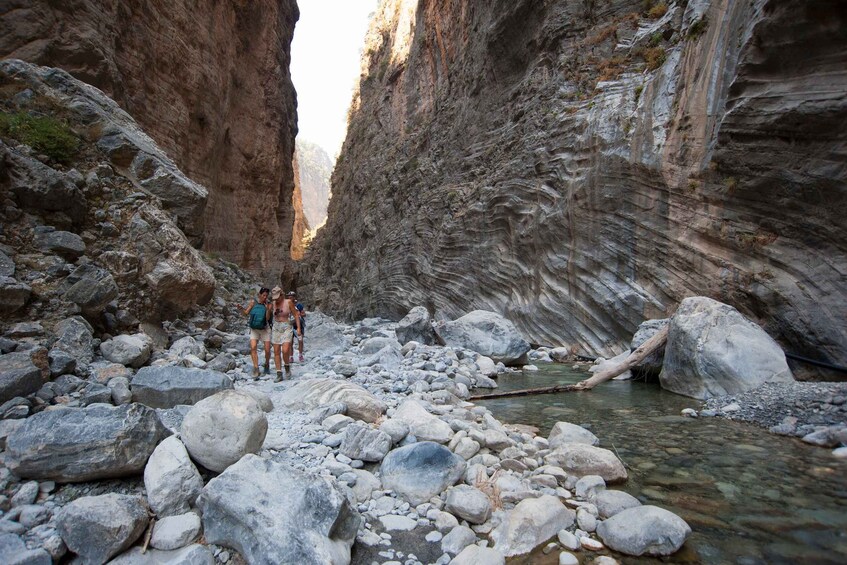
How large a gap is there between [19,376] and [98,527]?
7.37 ft

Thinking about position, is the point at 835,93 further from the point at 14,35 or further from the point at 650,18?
the point at 14,35

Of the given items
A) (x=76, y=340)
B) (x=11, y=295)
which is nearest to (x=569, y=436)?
(x=76, y=340)

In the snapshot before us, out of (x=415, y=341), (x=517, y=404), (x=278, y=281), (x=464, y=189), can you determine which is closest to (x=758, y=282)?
(x=517, y=404)

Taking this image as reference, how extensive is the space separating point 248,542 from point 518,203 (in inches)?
496

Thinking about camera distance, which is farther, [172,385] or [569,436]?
[172,385]

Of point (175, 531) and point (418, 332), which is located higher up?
point (175, 531)

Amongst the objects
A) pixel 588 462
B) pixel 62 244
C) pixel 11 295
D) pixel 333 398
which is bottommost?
pixel 333 398

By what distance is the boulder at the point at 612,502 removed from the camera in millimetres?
2939

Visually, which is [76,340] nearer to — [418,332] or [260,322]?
[260,322]

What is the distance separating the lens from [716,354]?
5867mm

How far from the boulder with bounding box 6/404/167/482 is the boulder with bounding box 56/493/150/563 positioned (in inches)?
11.6

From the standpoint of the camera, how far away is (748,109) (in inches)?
269

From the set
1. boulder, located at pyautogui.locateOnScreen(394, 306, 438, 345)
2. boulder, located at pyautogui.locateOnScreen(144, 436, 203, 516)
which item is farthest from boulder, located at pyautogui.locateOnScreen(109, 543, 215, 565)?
boulder, located at pyautogui.locateOnScreen(394, 306, 438, 345)

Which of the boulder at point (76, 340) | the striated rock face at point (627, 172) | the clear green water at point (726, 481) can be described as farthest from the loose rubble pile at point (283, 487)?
the striated rock face at point (627, 172)
